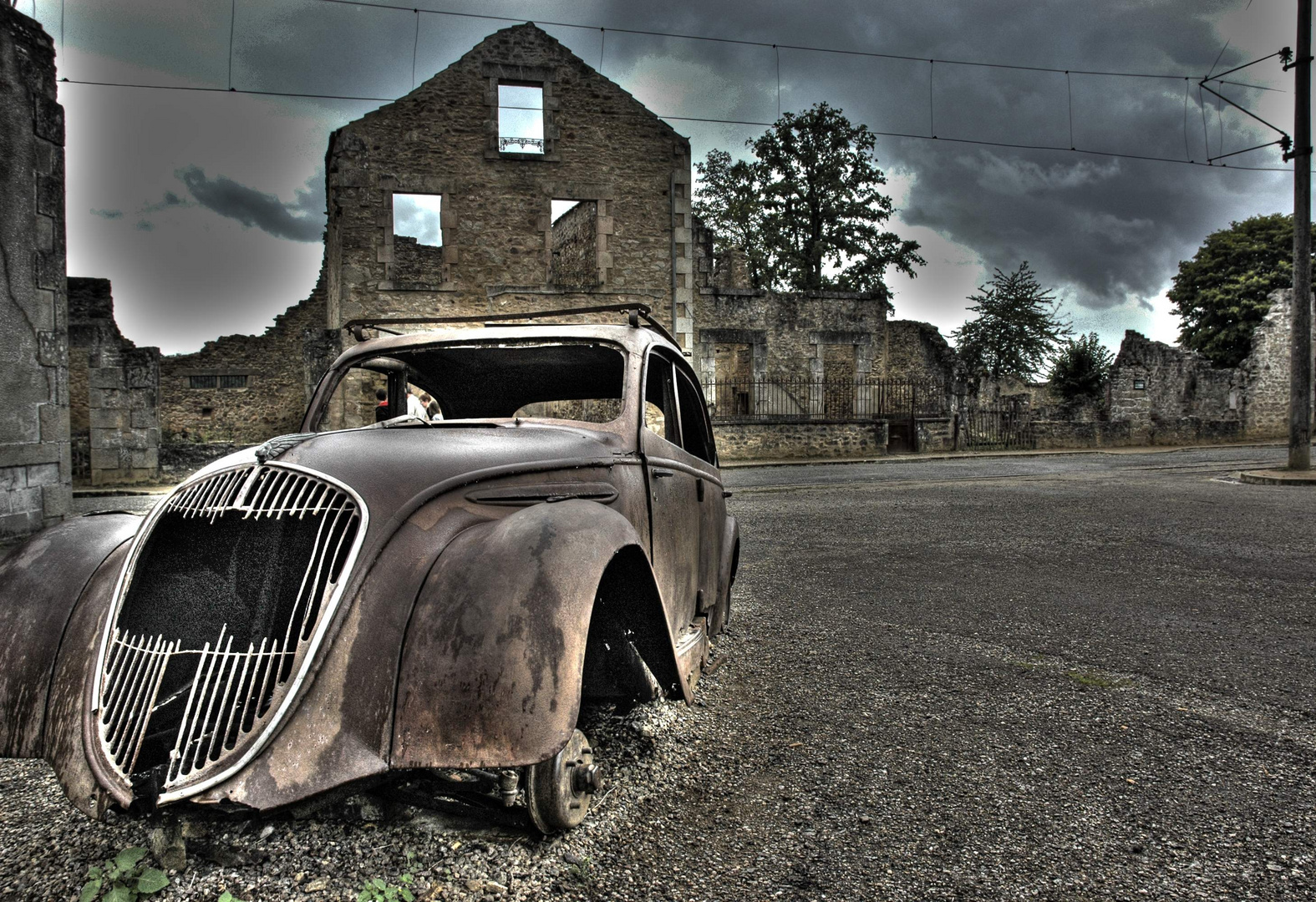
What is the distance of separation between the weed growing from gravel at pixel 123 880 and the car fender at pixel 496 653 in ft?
2.44

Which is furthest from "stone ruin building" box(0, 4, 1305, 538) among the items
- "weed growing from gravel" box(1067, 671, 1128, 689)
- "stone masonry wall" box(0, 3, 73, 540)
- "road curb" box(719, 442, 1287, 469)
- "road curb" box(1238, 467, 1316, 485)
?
"road curb" box(1238, 467, 1316, 485)

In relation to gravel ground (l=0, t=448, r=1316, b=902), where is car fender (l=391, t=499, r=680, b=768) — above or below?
above

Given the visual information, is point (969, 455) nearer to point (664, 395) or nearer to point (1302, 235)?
point (1302, 235)

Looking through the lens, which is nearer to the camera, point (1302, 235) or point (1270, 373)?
point (1302, 235)

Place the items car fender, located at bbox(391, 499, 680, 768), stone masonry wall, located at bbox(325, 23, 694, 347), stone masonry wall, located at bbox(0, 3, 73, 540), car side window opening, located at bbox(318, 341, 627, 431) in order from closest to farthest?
car fender, located at bbox(391, 499, 680, 768) < car side window opening, located at bbox(318, 341, 627, 431) < stone masonry wall, located at bbox(0, 3, 73, 540) < stone masonry wall, located at bbox(325, 23, 694, 347)

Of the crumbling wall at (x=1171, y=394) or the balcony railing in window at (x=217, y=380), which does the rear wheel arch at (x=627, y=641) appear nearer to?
the balcony railing in window at (x=217, y=380)

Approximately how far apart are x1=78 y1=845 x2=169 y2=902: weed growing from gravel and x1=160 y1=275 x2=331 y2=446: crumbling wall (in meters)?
24.7

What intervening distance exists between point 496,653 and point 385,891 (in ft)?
2.29

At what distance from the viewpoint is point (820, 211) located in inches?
1379

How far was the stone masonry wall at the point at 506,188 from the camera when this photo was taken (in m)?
18.5

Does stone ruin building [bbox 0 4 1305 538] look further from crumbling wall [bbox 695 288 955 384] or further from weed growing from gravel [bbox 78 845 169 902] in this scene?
weed growing from gravel [bbox 78 845 169 902]

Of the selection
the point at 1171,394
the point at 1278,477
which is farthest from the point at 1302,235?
the point at 1171,394

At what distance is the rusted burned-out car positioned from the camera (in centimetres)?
187

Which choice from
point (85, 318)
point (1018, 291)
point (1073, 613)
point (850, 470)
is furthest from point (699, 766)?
point (1018, 291)
